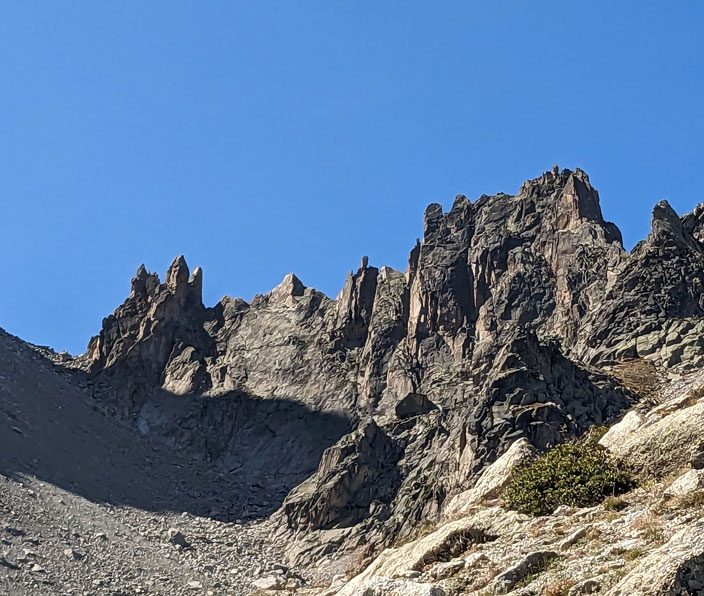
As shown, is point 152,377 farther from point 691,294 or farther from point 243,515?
point 691,294

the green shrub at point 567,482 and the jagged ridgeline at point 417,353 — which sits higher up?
the jagged ridgeline at point 417,353

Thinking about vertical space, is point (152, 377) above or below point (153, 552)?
above

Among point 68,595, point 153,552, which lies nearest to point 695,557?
point 68,595

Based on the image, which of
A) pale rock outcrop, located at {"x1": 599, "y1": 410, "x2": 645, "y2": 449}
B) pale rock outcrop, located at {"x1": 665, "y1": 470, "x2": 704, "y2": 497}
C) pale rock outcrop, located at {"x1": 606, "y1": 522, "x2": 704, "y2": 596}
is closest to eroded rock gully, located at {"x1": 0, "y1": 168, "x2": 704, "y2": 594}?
pale rock outcrop, located at {"x1": 599, "y1": 410, "x2": 645, "y2": 449}

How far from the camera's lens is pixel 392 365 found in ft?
319

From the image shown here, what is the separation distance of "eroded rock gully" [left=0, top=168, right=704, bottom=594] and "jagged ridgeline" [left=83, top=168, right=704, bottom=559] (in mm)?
190

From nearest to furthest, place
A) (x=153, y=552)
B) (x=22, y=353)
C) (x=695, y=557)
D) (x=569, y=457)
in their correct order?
(x=695, y=557) < (x=569, y=457) < (x=153, y=552) < (x=22, y=353)

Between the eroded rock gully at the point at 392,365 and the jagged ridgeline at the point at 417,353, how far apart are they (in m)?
0.19

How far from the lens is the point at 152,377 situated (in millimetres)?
109250

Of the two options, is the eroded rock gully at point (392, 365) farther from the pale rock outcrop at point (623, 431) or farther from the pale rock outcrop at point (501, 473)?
the pale rock outcrop at point (623, 431)

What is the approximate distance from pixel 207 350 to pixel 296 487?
32.9 m

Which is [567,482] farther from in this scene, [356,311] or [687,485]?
[356,311]

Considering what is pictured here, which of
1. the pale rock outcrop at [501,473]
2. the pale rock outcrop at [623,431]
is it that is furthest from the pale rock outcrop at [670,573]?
the pale rock outcrop at [501,473]

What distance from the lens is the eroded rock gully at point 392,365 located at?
7300 centimetres
